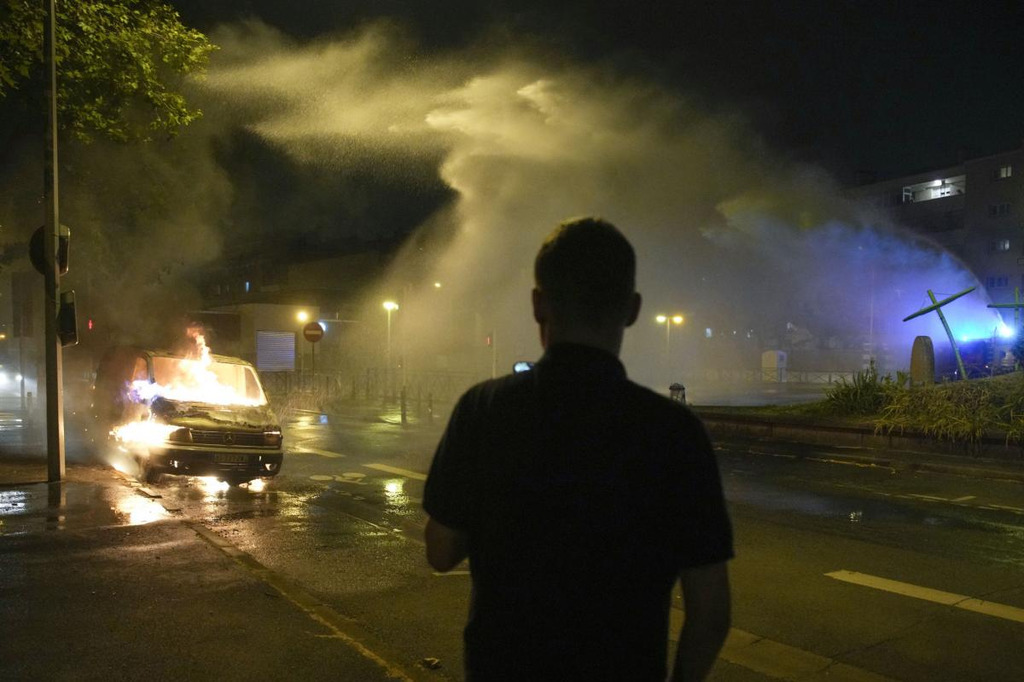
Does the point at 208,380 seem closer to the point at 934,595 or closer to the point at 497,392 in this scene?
the point at 934,595

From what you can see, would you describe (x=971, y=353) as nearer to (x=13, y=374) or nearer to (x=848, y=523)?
(x=848, y=523)

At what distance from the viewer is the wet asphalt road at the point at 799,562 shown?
4.81m

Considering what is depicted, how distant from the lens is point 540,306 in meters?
1.93

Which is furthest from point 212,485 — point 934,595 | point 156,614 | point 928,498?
point 928,498

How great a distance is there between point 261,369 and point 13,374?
66.0 feet

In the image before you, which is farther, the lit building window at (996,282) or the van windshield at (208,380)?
the lit building window at (996,282)

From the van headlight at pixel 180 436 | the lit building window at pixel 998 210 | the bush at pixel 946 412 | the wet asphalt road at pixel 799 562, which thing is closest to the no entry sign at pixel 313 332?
the wet asphalt road at pixel 799 562

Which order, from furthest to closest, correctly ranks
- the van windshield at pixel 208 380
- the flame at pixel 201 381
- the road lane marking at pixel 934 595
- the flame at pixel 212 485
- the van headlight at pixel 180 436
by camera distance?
the van windshield at pixel 208 380 < the flame at pixel 201 381 < the flame at pixel 212 485 < the van headlight at pixel 180 436 < the road lane marking at pixel 934 595

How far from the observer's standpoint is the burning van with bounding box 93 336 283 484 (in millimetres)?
10328

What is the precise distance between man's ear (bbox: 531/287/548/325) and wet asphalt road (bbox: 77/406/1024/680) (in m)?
3.05

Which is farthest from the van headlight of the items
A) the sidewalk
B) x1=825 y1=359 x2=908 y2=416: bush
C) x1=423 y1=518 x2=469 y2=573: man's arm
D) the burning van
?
x1=825 y1=359 x2=908 y2=416: bush

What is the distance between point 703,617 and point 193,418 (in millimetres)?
9775

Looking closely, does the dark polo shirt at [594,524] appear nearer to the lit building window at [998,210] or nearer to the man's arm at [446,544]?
the man's arm at [446,544]

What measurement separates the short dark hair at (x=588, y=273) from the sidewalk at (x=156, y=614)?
3.11 metres
